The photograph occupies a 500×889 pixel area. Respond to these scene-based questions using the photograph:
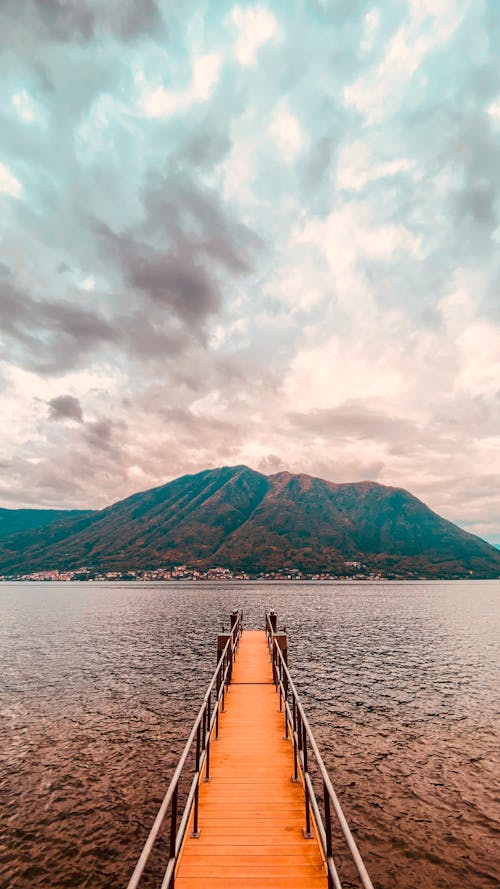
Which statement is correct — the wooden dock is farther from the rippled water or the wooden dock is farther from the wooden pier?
the rippled water

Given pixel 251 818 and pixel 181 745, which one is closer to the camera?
pixel 251 818

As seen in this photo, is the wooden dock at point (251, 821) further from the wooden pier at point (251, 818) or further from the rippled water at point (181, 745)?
the rippled water at point (181, 745)

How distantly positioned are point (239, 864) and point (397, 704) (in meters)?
22.9

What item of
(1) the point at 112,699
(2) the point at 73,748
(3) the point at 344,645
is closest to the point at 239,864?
(2) the point at 73,748

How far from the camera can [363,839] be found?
12.8m

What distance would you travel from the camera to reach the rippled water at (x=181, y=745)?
12234 millimetres

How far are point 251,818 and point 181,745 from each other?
13567 millimetres

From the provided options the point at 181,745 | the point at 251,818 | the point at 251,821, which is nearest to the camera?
the point at 251,821

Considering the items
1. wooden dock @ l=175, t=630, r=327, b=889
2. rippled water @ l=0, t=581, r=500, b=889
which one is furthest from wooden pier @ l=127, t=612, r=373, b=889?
rippled water @ l=0, t=581, r=500, b=889

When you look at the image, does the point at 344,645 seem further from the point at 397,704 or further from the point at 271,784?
the point at 271,784

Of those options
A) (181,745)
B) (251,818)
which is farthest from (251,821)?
(181,745)

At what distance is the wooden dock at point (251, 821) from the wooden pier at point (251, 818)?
0.02 meters

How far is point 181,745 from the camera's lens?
19.7 meters

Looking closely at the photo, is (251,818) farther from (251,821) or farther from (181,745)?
(181,745)
